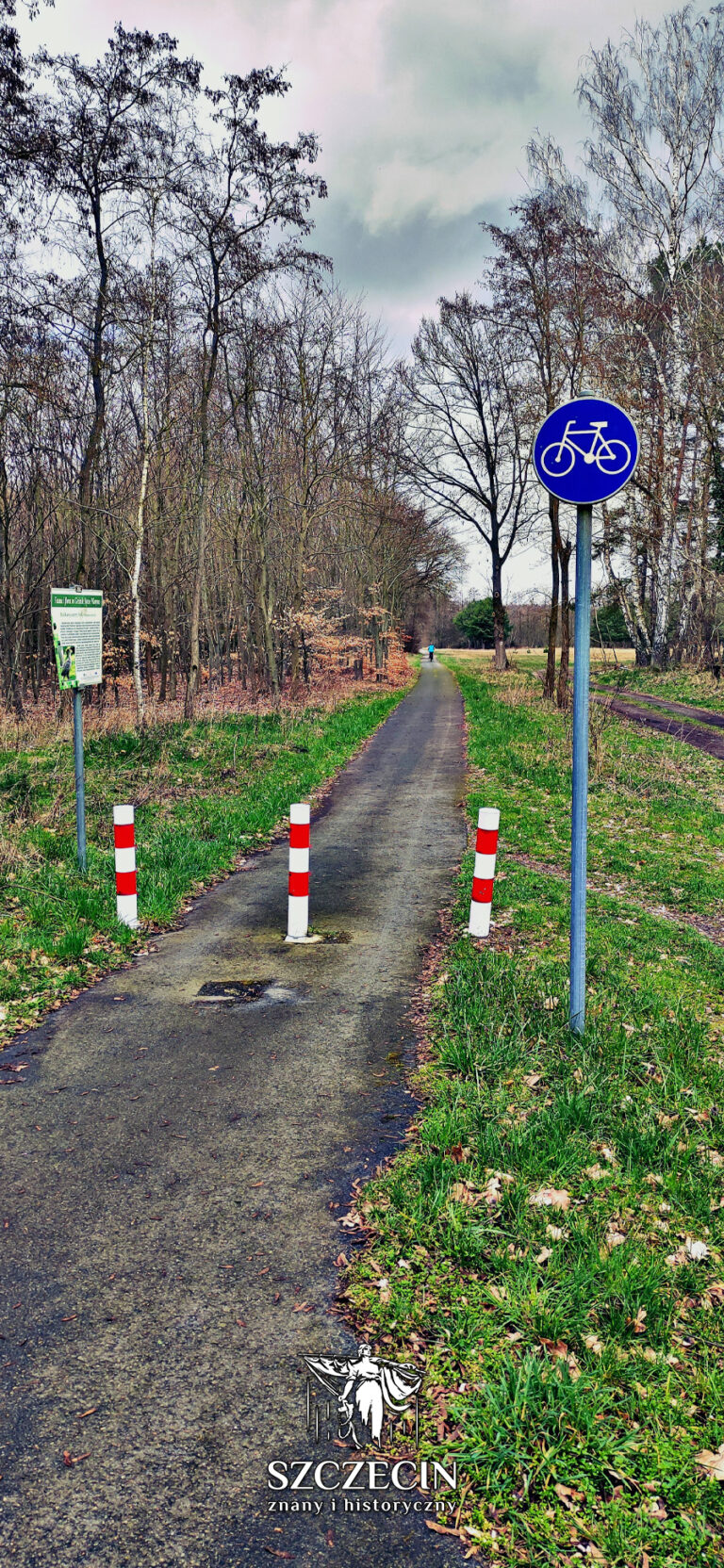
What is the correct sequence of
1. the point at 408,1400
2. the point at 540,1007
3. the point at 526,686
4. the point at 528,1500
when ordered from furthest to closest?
the point at 526,686 < the point at 540,1007 < the point at 408,1400 < the point at 528,1500

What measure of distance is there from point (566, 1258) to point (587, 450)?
388cm

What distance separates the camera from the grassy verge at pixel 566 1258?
2.34 m

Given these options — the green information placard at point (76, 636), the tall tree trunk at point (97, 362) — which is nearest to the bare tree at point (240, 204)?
the tall tree trunk at point (97, 362)

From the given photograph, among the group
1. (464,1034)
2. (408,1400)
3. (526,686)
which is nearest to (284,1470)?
(408,1400)

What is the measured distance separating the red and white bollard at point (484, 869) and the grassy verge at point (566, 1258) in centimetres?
48

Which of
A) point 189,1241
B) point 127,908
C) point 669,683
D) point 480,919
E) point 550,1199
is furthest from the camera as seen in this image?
point 669,683

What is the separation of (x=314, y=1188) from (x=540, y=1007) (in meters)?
2.23

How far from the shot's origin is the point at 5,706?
2520 centimetres

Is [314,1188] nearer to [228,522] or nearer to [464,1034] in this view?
[464,1034]

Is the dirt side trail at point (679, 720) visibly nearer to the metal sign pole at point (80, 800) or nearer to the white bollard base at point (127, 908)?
Result: the metal sign pole at point (80, 800)

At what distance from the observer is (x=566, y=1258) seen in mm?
3252

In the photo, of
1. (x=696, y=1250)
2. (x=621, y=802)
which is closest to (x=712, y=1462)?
(x=696, y=1250)

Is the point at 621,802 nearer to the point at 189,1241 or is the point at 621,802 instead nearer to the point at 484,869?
the point at 484,869

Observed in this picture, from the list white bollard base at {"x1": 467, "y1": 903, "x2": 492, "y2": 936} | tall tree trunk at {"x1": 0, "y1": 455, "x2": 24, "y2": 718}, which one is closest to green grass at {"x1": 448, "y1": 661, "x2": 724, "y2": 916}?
white bollard base at {"x1": 467, "y1": 903, "x2": 492, "y2": 936}
